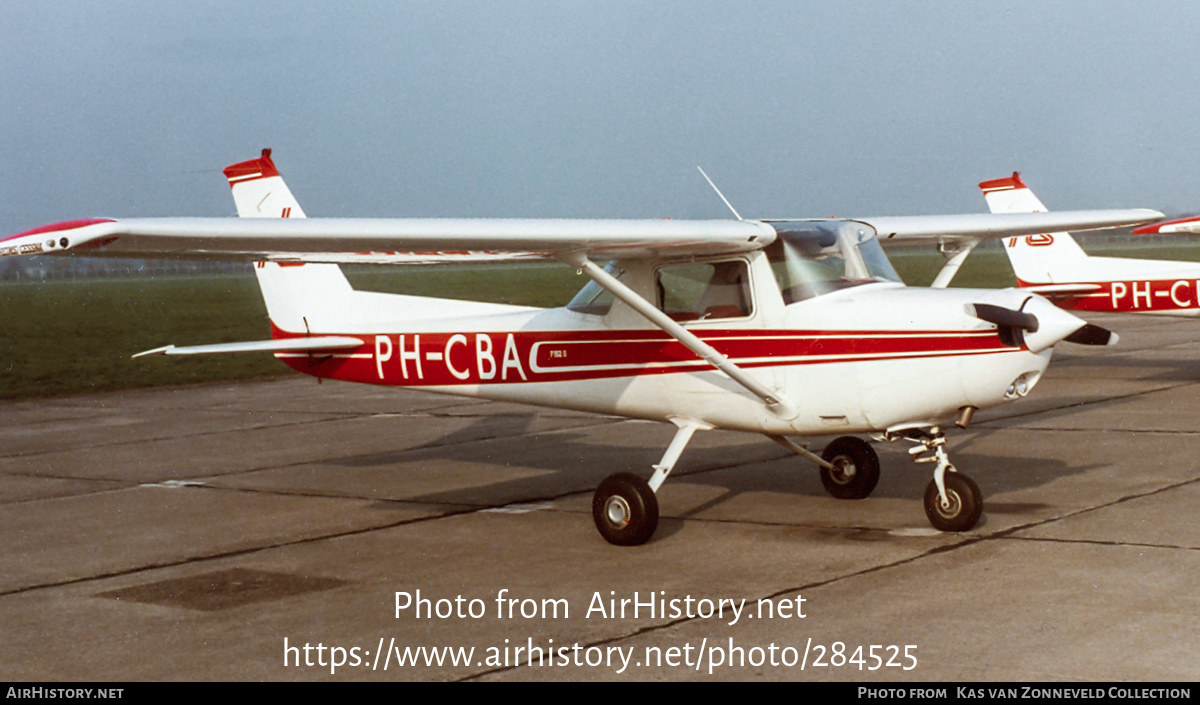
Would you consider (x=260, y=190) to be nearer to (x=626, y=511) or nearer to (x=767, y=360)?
(x=626, y=511)

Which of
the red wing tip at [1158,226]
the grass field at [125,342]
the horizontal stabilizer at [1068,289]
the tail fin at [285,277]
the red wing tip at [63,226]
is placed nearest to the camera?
the red wing tip at [63,226]

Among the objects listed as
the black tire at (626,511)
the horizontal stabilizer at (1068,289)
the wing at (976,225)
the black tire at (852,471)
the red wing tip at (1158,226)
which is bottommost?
the horizontal stabilizer at (1068,289)

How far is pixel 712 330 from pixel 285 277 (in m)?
4.63

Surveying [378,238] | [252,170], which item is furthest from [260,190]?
[378,238]

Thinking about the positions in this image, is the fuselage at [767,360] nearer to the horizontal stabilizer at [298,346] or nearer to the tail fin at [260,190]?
the horizontal stabilizer at [298,346]

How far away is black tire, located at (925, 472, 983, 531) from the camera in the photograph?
774 cm

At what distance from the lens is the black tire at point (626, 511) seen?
26.1ft

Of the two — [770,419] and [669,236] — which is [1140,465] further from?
[669,236]

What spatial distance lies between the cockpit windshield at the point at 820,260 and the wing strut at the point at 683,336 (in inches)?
23.6

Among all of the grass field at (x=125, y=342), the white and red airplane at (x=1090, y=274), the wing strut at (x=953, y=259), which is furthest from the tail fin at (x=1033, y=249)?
the wing strut at (x=953, y=259)

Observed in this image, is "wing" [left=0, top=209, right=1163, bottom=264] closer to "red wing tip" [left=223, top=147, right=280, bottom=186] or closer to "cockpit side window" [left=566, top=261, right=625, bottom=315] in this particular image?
"cockpit side window" [left=566, top=261, right=625, bottom=315]

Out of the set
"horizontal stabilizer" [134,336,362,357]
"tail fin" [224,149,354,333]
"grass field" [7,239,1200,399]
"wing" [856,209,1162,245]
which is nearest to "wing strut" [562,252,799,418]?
"grass field" [7,239,1200,399]

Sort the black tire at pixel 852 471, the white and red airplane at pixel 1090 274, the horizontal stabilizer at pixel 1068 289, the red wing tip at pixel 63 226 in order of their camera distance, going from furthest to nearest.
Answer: the horizontal stabilizer at pixel 1068 289, the white and red airplane at pixel 1090 274, the black tire at pixel 852 471, the red wing tip at pixel 63 226

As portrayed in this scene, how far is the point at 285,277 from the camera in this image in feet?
36.6
